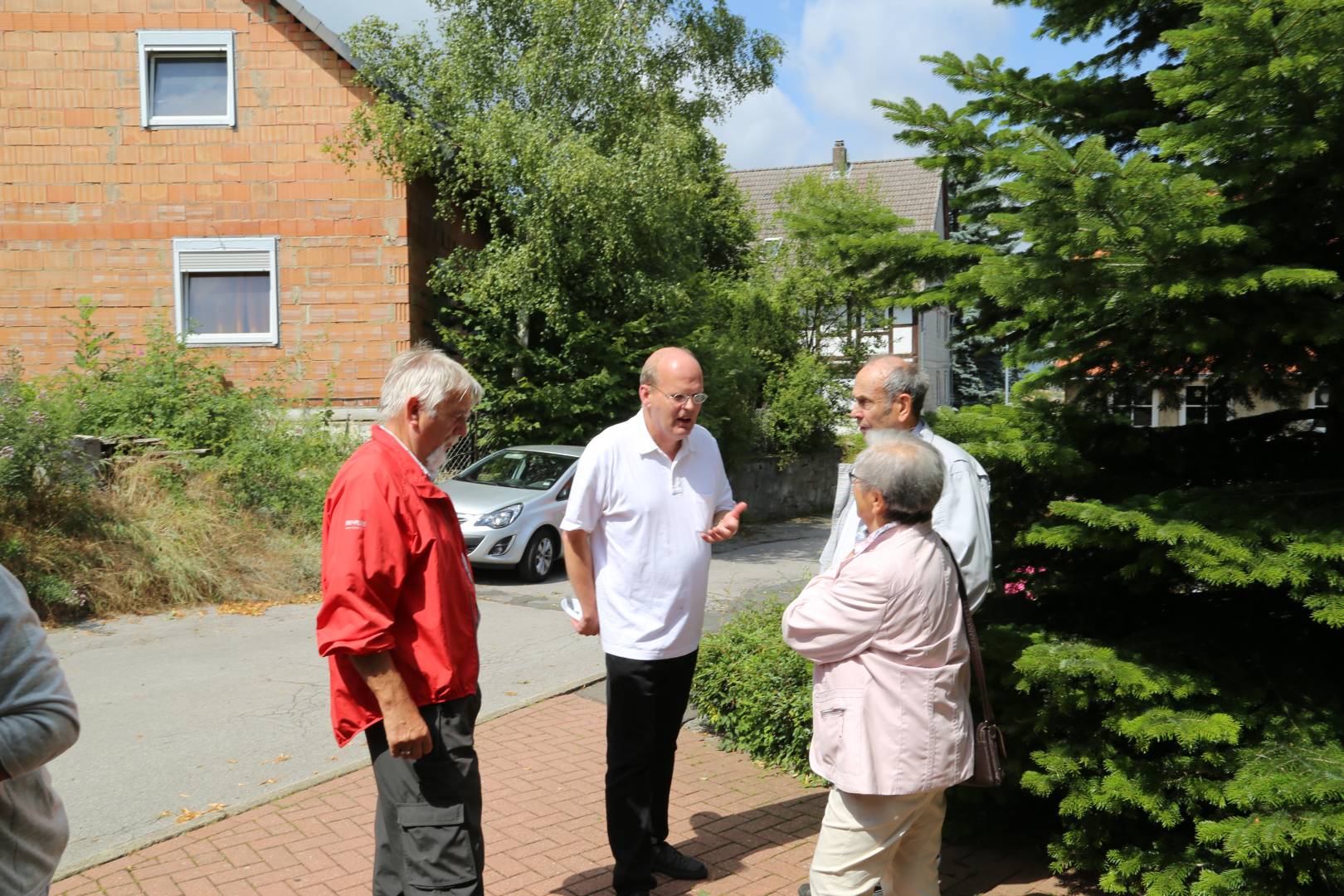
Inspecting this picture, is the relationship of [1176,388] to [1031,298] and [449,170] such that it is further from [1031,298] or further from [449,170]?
[449,170]

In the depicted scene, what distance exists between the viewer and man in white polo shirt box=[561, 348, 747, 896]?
13.7ft

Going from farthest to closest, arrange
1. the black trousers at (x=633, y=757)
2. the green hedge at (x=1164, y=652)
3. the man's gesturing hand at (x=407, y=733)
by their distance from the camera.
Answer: the black trousers at (x=633, y=757) < the green hedge at (x=1164, y=652) < the man's gesturing hand at (x=407, y=733)

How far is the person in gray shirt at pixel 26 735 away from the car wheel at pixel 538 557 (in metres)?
10.2

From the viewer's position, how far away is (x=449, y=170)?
16406mm

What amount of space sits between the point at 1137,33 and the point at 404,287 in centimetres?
1290

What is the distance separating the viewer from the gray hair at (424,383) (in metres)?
3.17

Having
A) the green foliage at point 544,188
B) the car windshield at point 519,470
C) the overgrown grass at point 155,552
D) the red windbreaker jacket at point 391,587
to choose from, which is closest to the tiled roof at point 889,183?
Result: the green foliage at point 544,188

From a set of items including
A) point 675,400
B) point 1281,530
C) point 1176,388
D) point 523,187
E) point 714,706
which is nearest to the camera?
point 1281,530

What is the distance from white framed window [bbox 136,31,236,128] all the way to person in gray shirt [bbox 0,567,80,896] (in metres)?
15.6

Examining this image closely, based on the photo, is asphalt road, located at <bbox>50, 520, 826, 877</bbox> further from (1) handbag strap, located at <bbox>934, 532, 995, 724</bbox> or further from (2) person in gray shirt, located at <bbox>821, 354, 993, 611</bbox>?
(1) handbag strap, located at <bbox>934, 532, 995, 724</bbox>

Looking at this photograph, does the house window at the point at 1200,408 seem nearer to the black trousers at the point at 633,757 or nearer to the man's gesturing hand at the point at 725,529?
the man's gesturing hand at the point at 725,529

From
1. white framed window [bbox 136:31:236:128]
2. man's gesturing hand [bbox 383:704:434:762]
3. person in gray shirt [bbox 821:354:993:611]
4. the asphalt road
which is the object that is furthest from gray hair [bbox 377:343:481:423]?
white framed window [bbox 136:31:236:128]

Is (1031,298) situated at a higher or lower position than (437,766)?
higher

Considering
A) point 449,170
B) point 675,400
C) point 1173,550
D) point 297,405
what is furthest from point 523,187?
point 1173,550
